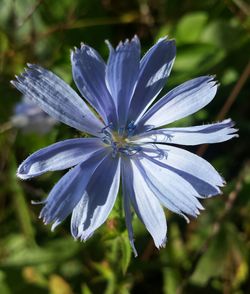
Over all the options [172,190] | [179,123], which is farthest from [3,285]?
[172,190]

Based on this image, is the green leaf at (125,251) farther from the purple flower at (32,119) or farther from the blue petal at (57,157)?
the purple flower at (32,119)

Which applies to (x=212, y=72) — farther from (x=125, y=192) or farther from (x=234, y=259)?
(x=125, y=192)

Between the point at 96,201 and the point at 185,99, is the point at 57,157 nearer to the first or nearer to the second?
the point at 96,201

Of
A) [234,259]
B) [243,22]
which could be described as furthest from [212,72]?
[234,259]

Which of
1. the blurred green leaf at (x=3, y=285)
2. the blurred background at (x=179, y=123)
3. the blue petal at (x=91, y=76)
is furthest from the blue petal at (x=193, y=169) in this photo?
the blurred green leaf at (x=3, y=285)

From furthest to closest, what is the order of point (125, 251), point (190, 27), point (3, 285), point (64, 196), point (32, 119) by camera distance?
point (190, 27), point (3, 285), point (32, 119), point (125, 251), point (64, 196)

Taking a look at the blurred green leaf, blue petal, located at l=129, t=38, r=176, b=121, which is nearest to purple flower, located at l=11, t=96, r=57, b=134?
the blurred green leaf

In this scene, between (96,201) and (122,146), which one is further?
(122,146)
